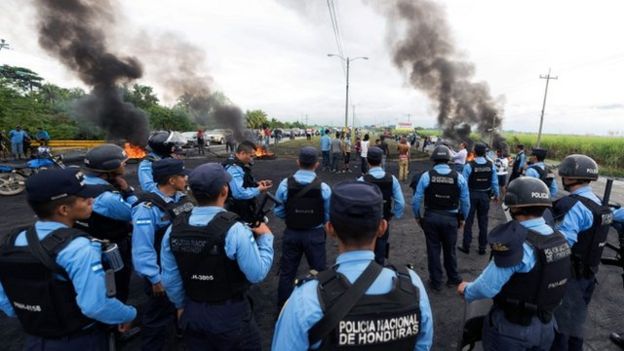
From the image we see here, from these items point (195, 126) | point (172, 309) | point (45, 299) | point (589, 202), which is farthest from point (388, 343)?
point (195, 126)

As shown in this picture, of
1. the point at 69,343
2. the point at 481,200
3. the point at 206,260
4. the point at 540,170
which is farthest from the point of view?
the point at 540,170

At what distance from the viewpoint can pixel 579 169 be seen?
300cm

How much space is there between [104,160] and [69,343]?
72.1 inches

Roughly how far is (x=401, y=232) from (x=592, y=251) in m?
4.51

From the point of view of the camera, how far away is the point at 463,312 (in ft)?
13.4

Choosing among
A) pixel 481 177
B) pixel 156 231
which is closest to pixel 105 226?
pixel 156 231

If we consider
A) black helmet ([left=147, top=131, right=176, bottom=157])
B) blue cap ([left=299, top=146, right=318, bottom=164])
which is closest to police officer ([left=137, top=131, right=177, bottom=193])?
black helmet ([left=147, top=131, right=176, bottom=157])

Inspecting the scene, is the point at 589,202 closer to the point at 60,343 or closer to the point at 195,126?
the point at 60,343

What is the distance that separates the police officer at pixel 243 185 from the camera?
4.54m

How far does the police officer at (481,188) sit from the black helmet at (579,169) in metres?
2.72

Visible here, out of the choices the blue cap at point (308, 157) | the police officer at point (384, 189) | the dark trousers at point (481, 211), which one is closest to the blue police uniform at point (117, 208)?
the blue cap at point (308, 157)

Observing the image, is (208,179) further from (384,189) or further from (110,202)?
(384,189)

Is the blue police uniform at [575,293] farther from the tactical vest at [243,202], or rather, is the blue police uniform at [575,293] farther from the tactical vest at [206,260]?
the tactical vest at [243,202]

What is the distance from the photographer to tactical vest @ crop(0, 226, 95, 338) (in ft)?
5.72
